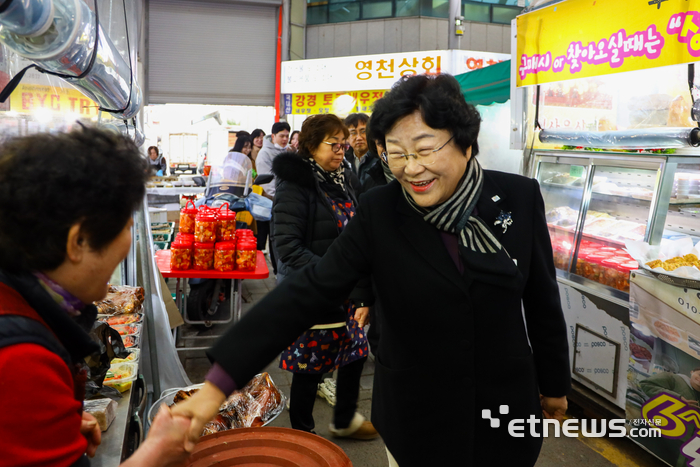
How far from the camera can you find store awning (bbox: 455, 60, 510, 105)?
5570mm

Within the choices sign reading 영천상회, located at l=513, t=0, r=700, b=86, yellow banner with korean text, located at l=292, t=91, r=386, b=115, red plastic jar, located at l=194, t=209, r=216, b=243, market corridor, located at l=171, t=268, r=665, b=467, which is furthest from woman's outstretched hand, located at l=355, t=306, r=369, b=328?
yellow banner with korean text, located at l=292, t=91, r=386, b=115

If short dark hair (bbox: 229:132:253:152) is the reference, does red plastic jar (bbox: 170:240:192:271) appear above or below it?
below

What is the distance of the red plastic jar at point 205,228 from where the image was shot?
4.27 metres

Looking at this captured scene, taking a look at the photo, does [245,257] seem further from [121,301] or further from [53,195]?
[53,195]

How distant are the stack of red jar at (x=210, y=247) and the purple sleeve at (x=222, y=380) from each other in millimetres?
2926

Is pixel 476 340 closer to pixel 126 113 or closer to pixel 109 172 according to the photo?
pixel 109 172

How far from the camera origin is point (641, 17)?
3.29 metres

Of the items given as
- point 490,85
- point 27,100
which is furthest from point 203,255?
point 490,85

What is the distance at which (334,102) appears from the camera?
487 inches

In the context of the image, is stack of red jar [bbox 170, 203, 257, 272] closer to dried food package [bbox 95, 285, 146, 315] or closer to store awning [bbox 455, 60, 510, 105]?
dried food package [bbox 95, 285, 146, 315]

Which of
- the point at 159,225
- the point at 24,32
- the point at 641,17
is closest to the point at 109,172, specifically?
the point at 24,32

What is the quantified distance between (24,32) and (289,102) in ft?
39.8

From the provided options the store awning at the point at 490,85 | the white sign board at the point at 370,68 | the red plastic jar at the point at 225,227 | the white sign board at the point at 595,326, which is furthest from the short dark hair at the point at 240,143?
the white sign board at the point at 595,326

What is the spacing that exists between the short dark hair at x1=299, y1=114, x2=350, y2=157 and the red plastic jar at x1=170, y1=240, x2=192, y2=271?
1564mm
